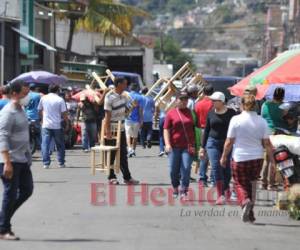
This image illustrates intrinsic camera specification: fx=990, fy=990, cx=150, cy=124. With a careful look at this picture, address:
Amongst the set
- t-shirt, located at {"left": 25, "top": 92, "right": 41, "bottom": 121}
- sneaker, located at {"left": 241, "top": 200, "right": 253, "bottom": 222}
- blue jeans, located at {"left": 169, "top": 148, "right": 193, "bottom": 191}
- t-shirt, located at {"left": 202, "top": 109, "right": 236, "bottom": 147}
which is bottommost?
sneaker, located at {"left": 241, "top": 200, "right": 253, "bottom": 222}

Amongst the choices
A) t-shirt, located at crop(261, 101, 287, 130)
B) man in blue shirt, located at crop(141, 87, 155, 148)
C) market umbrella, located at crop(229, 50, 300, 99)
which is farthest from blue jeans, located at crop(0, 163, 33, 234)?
man in blue shirt, located at crop(141, 87, 155, 148)

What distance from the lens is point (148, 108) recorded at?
27938 mm

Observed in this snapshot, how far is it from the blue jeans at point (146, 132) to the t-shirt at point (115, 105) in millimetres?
10885

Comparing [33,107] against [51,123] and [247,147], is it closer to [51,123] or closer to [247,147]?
[51,123]

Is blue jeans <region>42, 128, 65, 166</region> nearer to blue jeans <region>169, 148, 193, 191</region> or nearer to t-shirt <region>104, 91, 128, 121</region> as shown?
t-shirt <region>104, 91, 128, 121</region>

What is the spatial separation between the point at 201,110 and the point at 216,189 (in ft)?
6.13

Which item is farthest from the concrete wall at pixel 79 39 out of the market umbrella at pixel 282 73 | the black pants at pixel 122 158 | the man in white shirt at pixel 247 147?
the man in white shirt at pixel 247 147

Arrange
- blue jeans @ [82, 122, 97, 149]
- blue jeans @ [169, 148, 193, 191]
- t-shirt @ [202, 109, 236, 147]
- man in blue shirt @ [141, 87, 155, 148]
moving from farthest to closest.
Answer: man in blue shirt @ [141, 87, 155, 148] → blue jeans @ [82, 122, 97, 149] → blue jeans @ [169, 148, 193, 191] → t-shirt @ [202, 109, 236, 147]

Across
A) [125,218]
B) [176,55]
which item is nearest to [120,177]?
[125,218]

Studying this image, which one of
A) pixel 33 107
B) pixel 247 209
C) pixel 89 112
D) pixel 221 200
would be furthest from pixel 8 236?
pixel 89 112

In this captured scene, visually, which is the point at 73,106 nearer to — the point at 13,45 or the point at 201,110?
the point at 13,45

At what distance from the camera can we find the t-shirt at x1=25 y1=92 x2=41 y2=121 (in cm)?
2372

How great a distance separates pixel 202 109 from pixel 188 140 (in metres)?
2.03

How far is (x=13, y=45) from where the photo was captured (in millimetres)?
38500
